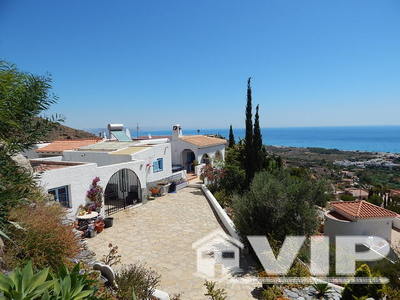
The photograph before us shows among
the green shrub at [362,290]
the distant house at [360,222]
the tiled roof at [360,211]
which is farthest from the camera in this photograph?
the tiled roof at [360,211]

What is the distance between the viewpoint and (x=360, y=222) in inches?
587

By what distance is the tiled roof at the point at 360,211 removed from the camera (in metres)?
15.1

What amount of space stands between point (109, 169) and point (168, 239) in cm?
630

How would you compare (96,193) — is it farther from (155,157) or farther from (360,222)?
(360,222)

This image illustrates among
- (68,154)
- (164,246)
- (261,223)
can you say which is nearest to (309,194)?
(261,223)

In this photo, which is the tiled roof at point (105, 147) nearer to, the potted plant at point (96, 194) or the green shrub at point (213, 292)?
the potted plant at point (96, 194)

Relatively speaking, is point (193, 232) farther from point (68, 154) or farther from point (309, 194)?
point (68, 154)

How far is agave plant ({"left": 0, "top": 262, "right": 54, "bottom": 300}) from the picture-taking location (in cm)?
331

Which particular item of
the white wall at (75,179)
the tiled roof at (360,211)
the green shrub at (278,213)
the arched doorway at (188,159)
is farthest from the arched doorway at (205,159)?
the green shrub at (278,213)

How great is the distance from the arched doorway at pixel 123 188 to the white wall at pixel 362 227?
13.1 meters

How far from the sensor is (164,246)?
1180cm

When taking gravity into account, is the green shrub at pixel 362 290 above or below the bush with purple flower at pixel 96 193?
below

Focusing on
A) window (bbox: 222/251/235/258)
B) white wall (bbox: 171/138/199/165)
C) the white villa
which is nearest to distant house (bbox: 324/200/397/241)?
window (bbox: 222/251/235/258)
